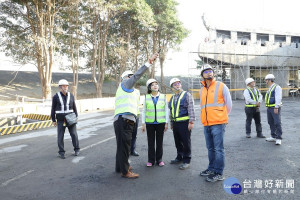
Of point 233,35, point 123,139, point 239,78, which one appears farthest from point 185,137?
point 233,35

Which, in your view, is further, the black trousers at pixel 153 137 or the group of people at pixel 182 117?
the black trousers at pixel 153 137

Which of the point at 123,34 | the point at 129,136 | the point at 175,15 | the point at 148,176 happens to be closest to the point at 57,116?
the point at 129,136

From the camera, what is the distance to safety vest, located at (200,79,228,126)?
157 inches

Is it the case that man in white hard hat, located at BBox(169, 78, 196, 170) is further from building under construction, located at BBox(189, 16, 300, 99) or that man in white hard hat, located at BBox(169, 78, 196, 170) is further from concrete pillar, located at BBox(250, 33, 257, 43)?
concrete pillar, located at BBox(250, 33, 257, 43)

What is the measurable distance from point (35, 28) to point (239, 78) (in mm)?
23932

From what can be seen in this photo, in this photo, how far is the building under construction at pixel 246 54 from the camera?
28469 millimetres

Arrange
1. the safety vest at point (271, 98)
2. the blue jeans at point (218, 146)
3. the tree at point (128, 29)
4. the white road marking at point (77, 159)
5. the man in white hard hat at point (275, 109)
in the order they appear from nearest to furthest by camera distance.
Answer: the blue jeans at point (218, 146)
the white road marking at point (77, 159)
the man in white hard hat at point (275, 109)
the safety vest at point (271, 98)
the tree at point (128, 29)

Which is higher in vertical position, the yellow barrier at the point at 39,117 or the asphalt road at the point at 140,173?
the yellow barrier at the point at 39,117

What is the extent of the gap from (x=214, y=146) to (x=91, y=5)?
18.9 m

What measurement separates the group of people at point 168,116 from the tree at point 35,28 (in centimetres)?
1346

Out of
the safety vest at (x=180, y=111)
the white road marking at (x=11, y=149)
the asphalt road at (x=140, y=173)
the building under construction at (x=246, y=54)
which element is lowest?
the asphalt road at (x=140, y=173)

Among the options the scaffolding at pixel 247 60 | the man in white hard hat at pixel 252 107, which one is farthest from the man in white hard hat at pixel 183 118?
the scaffolding at pixel 247 60

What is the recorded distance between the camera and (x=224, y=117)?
3.99 m

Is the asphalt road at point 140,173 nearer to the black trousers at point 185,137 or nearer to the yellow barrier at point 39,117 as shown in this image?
the black trousers at point 185,137
